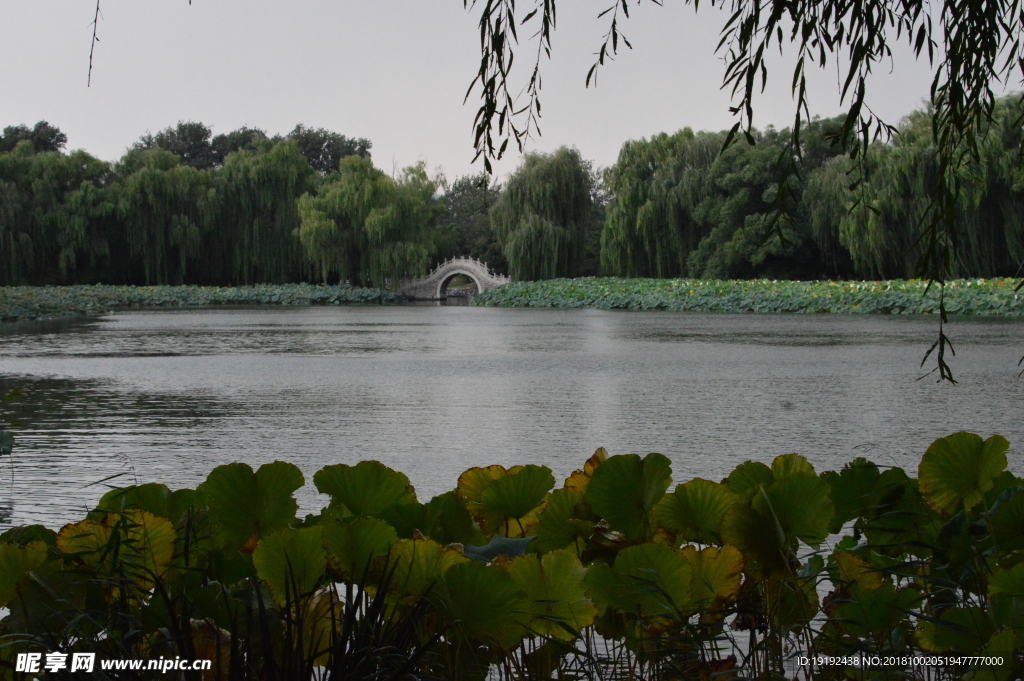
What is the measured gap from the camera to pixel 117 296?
111 ft

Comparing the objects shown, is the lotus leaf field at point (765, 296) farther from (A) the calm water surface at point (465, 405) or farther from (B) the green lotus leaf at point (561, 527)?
(B) the green lotus leaf at point (561, 527)

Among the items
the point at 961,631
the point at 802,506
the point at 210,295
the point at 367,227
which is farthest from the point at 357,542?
the point at 367,227

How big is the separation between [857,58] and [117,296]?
Result: 1353 inches

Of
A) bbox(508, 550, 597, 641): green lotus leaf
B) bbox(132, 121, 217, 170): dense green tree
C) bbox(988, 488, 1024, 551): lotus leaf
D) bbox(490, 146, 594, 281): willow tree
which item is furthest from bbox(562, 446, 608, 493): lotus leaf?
bbox(132, 121, 217, 170): dense green tree

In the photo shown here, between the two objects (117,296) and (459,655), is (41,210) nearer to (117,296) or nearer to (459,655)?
(117,296)

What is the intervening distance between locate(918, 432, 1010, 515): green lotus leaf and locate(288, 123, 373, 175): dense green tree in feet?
200

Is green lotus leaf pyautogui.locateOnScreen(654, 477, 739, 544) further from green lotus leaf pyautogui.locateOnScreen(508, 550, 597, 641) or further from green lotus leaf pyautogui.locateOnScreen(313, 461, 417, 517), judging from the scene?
green lotus leaf pyautogui.locateOnScreen(313, 461, 417, 517)

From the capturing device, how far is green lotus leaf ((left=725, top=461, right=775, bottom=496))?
1.68 metres

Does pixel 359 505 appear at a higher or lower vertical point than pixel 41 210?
lower

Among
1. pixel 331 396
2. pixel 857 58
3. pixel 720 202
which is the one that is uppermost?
pixel 720 202

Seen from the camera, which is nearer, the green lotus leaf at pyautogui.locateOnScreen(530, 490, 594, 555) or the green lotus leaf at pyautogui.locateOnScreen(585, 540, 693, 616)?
the green lotus leaf at pyautogui.locateOnScreen(585, 540, 693, 616)

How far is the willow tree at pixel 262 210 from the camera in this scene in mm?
38906

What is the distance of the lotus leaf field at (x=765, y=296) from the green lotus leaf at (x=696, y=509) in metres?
16.1

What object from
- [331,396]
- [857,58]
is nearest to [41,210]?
[331,396]
